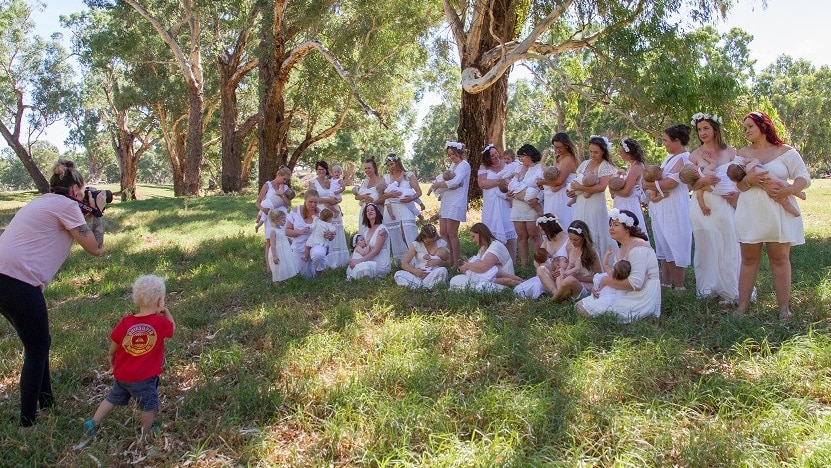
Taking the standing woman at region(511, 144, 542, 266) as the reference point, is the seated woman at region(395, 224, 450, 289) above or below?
below

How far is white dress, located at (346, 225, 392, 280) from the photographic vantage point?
8.21 meters

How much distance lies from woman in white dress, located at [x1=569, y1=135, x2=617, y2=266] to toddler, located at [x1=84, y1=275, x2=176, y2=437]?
4.76 meters

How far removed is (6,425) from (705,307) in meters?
5.84

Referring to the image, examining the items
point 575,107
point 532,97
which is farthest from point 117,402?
point 532,97

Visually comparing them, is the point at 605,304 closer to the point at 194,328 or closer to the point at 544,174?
the point at 544,174

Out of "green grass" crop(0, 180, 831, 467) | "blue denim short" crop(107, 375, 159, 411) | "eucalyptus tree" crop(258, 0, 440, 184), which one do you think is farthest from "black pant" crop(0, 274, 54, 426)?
"eucalyptus tree" crop(258, 0, 440, 184)

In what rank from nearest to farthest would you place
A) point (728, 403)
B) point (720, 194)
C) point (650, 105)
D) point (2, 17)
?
point (728, 403) → point (720, 194) → point (650, 105) → point (2, 17)

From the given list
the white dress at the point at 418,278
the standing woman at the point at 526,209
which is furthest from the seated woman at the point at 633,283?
the standing woman at the point at 526,209

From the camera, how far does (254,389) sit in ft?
14.9

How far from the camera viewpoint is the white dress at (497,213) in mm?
9055

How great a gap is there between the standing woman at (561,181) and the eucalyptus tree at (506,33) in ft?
16.1

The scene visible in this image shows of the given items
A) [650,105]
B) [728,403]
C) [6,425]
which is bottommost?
[6,425]

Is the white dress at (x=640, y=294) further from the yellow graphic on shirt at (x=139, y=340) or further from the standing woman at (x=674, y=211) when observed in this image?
the yellow graphic on shirt at (x=139, y=340)

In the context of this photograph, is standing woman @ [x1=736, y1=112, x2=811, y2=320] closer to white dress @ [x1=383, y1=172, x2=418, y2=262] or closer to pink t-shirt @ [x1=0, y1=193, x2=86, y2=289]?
white dress @ [x1=383, y1=172, x2=418, y2=262]
